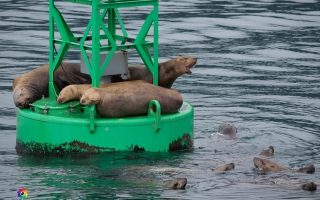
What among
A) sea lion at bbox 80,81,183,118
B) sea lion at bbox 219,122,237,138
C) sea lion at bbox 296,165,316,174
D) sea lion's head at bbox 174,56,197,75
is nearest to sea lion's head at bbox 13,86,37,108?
sea lion at bbox 80,81,183,118

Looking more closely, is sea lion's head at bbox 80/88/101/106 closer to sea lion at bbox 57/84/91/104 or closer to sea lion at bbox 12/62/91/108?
sea lion at bbox 57/84/91/104

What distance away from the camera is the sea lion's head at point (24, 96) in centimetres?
1245

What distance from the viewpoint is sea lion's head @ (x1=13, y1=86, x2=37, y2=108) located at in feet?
40.9

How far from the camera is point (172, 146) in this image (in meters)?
12.4

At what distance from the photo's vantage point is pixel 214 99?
53.9 ft

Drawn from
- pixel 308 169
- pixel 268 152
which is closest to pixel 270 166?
pixel 308 169

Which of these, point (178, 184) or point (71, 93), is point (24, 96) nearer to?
point (71, 93)

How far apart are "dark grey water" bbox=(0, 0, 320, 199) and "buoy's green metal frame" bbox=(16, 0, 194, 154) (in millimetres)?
173

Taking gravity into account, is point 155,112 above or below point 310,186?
above

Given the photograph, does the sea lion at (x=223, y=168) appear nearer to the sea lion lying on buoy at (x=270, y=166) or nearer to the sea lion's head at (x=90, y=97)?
the sea lion lying on buoy at (x=270, y=166)

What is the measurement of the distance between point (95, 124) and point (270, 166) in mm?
2337

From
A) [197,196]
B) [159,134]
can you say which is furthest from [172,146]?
[197,196]

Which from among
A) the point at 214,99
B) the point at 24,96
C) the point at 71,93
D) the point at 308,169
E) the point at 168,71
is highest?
the point at 168,71

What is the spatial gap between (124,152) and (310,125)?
12.9ft
